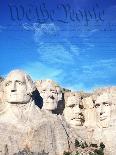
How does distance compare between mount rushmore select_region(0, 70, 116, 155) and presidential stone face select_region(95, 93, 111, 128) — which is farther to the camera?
presidential stone face select_region(95, 93, 111, 128)

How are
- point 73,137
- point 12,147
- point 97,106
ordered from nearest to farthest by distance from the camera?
point 12,147, point 73,137, point 97,106

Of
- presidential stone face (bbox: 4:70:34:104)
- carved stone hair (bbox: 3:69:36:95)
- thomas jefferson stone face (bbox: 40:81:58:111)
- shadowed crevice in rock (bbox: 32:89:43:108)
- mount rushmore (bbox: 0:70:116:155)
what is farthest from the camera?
thomas jefferson stone face (bbox: 40:81:58:111)

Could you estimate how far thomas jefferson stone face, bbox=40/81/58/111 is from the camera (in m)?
49.8

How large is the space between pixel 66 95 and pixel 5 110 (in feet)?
23.7

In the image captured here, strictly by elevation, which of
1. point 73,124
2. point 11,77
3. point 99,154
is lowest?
point 99,154

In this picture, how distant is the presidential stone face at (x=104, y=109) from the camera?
50094 mm

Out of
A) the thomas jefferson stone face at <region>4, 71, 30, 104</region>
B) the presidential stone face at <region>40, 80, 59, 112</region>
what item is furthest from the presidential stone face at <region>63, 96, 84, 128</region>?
the thomas jefferson stone face at <region>4, 71, 30, 104</region>

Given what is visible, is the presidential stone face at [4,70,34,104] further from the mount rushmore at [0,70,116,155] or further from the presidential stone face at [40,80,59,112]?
the presidential stone face at [40,80,59,112]

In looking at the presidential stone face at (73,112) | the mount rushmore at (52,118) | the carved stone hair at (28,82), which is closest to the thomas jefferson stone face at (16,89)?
the mount rushmore at (52,118)

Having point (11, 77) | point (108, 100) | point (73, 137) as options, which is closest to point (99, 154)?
point (73, 137)

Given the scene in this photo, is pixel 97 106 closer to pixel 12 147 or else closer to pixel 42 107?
pixel 42 107

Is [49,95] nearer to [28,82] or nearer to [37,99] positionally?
[37,99]

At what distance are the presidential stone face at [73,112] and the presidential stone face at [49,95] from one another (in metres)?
1.52

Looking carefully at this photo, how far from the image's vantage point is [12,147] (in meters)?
44.7
